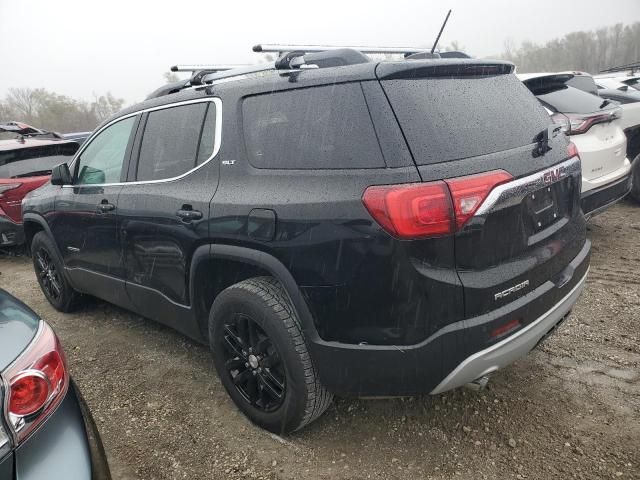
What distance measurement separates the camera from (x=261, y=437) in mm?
2449

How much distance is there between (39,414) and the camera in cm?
139

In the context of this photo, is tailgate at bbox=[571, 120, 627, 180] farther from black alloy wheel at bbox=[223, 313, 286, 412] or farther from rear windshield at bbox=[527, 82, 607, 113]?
black alloy wheel at bbox=[223, 313, 286, 412]

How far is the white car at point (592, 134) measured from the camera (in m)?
4.27

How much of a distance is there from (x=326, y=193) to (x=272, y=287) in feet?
1.84

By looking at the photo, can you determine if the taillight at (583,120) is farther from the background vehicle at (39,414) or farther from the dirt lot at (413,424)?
the background vehicle at (39,414)

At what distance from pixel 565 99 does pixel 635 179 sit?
6.76 ft

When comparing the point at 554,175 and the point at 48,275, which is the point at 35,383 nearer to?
the point at 554,175

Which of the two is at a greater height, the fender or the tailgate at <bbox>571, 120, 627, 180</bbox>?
the fender

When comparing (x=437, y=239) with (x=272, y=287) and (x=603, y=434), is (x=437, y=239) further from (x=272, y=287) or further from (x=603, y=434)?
(x=603, y=434)

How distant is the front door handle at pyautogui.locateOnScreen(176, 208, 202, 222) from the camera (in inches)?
96.4

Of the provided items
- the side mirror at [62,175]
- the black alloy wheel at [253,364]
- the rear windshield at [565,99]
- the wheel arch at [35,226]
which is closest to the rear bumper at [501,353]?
the black alloy wheel at [253,364]

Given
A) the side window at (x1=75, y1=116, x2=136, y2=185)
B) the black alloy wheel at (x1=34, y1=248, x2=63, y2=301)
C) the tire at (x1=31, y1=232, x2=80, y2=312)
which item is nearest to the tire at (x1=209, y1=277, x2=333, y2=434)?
the side window at (x1=75, y1=116, x2=136, y2=185)

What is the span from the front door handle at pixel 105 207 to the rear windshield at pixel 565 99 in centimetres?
368

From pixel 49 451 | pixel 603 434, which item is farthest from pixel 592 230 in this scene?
pixel 49 451
